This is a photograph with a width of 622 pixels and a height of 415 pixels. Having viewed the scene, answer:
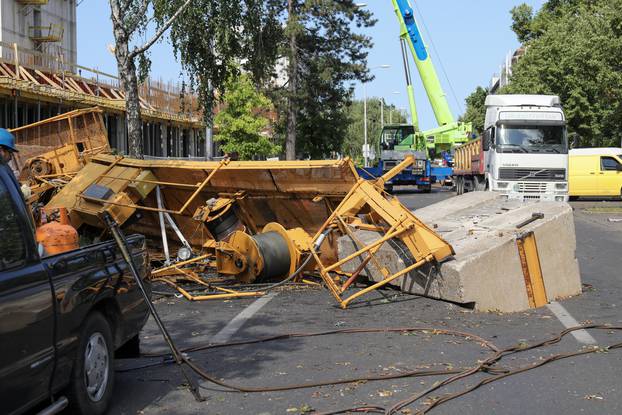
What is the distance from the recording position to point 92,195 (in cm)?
1195

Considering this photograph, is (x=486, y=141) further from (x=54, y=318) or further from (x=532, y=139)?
(x=54, y=318)

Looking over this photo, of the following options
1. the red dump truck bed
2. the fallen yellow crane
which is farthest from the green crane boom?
the fallen yellow crane

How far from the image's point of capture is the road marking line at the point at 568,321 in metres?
7.64

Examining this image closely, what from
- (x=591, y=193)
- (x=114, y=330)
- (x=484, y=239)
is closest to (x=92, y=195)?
(x=484, y=239)

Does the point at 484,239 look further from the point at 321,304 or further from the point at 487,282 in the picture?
the point at 321,304

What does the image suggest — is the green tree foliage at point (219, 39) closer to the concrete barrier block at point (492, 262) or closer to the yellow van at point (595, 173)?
the concrete barrier block at point (492, 262)

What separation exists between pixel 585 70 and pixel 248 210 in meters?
28.1

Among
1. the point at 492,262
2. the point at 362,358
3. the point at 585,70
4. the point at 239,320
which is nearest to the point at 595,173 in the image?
the point at 585,70

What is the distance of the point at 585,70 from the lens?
36.2 metres

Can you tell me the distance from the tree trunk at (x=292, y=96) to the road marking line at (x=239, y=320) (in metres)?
29.9

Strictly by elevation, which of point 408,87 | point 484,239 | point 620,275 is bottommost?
point 620,275

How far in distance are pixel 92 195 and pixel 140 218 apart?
1236 millimetres

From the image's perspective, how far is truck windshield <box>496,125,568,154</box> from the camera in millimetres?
24672

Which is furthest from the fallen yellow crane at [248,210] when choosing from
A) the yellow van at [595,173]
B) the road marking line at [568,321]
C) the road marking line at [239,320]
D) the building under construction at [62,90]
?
the yellow van at [595,173]
